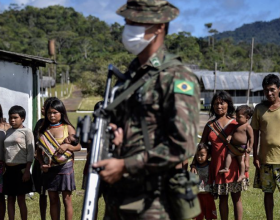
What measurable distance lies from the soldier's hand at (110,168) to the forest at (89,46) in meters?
47.4

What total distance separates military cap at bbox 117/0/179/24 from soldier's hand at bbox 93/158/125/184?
2.78 feet

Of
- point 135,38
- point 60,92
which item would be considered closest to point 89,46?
point 60,92

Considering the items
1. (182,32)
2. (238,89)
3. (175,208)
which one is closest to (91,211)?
(175,208)

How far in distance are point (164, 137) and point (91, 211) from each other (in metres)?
0.65

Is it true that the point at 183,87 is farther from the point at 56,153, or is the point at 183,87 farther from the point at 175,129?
the point at 56,153

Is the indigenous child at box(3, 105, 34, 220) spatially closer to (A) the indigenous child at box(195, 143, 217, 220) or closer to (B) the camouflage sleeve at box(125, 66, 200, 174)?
(A) the indigenous child at box(195, 143, 217, 220)

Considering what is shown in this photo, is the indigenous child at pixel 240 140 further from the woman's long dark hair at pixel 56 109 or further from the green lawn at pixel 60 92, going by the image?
the green lawn at pixel 60 92

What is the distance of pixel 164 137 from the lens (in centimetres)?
256

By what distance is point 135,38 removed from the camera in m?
2.69

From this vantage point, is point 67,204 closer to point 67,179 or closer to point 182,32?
point 67,179

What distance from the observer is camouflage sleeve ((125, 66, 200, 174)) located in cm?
246

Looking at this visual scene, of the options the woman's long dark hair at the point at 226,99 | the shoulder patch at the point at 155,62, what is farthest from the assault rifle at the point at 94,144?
the woman's long dark hair at the point at 226,99

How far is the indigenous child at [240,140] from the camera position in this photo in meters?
5.33

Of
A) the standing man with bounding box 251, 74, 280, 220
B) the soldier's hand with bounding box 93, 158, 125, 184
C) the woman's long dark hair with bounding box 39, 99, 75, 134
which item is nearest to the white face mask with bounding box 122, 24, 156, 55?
the soldier's hand with bounding box 93, 158, 125, 184
